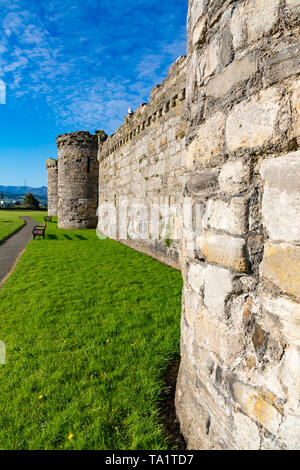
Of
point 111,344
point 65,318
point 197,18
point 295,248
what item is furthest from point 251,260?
point 65,318

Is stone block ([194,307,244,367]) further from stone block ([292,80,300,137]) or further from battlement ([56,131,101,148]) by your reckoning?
battlement ([56,131,101,148])

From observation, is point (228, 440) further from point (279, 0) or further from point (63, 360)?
point (279, 0)

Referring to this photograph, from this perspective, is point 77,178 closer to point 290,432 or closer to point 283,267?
point 283,267

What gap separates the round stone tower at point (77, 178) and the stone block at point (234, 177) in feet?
53.4

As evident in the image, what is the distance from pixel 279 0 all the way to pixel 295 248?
3.54ft

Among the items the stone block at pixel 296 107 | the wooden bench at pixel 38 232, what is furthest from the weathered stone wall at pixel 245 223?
the wooden bench at pixel 38 232

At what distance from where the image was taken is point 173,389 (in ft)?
8.16

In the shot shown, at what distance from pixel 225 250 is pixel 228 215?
0.66ft

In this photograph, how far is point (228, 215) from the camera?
55.7 inches

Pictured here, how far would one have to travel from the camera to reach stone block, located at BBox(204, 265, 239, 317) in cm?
143

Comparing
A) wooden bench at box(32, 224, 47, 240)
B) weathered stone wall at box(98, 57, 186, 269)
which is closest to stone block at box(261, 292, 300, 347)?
weathered stone wall at box(98, 57, 186, 269)

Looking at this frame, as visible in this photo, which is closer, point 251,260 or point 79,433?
point 251,260

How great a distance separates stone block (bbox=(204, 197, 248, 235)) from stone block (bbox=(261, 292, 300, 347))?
37cm

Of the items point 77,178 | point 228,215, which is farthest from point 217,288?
point 77,178
